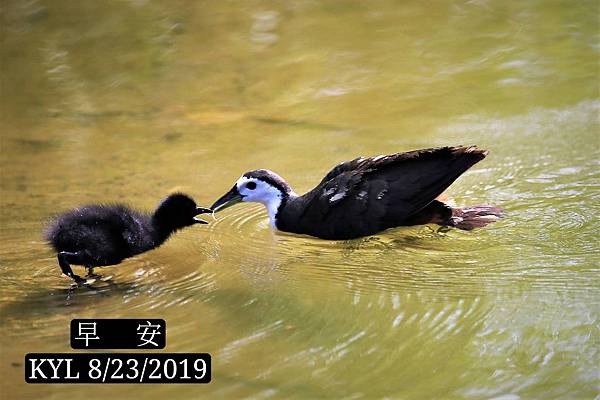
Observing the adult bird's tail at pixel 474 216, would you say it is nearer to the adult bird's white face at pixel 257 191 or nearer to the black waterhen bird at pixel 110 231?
the adult bird's white face at pixel 257 191

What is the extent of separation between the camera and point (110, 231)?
6355 mm

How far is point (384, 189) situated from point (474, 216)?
25.4 inches

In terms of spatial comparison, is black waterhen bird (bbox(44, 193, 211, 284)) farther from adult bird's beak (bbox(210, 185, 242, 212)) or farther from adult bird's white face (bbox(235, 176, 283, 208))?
adult bird's white face (bbox(235, 176, 283, 208))

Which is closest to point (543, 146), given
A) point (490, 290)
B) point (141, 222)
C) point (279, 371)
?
point (490, 290)

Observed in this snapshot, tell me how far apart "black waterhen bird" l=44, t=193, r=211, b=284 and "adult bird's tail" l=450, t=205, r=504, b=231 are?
1.78 meters

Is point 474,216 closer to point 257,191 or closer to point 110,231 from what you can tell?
point 257,191

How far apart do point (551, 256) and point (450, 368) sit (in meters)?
1.54

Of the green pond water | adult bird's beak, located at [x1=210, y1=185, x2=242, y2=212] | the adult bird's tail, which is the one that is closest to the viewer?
the green pond water

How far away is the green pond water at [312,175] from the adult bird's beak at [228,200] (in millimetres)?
158

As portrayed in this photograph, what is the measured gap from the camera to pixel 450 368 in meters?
4.84

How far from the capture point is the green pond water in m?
5.00

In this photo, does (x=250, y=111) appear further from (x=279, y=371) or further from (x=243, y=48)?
(x=279, y=371)

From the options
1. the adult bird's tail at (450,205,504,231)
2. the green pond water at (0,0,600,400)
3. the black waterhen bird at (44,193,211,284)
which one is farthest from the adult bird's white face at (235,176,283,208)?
the adult bird's tail at (450,205,504,231)

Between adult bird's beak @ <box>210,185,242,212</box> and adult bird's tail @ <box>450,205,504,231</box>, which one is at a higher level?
adult bird's tail @ <box>450,205,504,231</box>
